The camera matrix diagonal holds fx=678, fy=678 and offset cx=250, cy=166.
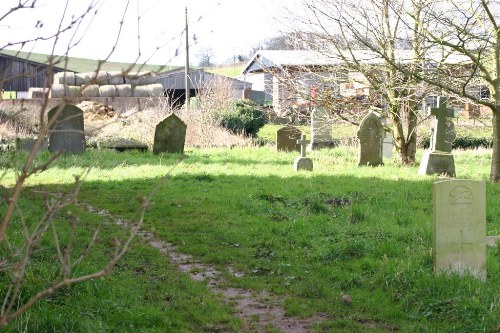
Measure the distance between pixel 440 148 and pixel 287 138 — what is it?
788 centimetres

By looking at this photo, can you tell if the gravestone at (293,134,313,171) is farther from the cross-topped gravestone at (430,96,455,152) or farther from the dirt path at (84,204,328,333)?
the dirt path at (84,204,328,333)

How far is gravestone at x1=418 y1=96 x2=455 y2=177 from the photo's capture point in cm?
1620

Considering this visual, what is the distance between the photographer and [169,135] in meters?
21.6

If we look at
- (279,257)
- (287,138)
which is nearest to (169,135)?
(287,138)

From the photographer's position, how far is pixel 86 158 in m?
19.2

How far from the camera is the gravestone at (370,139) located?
18.3 metres

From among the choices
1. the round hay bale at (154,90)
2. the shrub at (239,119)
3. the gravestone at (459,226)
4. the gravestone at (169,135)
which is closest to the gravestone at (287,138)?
the gravestone at (169,135)

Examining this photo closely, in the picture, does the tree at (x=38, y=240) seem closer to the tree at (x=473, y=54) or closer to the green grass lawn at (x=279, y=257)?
the green grass lawn at (x=279, y=257)

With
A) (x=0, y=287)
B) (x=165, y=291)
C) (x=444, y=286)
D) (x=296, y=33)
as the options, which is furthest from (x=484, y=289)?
(x=296, y=33)

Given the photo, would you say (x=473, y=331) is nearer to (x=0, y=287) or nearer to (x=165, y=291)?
(x=165, y=291)

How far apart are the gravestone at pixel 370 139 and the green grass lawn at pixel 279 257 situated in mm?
2437

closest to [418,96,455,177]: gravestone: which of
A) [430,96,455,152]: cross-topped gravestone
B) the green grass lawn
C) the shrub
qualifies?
[430,96,455,152]: cross-topped gravestone

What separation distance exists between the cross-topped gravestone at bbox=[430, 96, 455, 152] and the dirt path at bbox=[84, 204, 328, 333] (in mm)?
9407

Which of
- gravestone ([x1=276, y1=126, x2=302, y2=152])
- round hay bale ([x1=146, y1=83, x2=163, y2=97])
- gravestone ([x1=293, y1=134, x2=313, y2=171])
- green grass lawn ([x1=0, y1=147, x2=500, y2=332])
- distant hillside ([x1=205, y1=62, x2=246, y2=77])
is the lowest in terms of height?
green grass lawn ([x1=0, y1=147, x2=500, y2=332])
